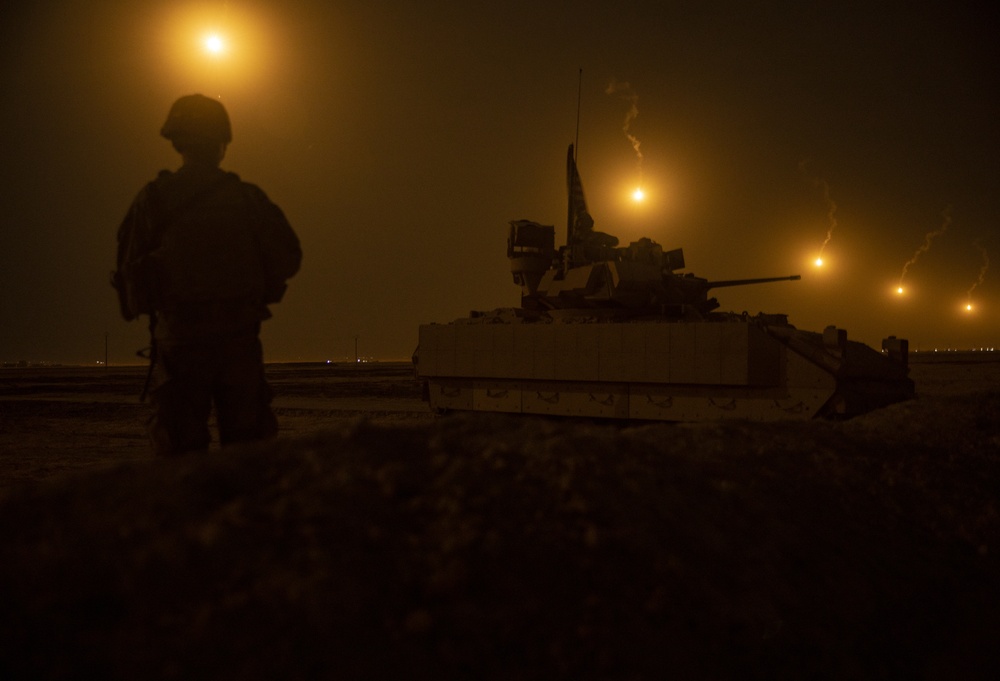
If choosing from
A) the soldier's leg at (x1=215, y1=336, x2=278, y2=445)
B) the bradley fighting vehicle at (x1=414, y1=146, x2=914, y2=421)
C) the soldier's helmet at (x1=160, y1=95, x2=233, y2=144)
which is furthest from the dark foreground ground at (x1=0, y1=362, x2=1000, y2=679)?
the bradley fighting vehicle at (x1=414, y1=146, x2=914, y2=421)

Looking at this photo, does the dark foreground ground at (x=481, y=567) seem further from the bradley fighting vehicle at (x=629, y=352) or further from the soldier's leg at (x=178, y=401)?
the bradley fighting vehicle at (x=629, y=352)

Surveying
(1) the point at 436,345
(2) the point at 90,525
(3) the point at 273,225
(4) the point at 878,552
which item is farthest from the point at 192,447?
(1) the point at 436,345

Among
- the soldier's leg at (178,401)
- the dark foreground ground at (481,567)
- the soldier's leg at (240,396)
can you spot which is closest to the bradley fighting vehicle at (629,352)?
the dark foreground ground at (481,567)

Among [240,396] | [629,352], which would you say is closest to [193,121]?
[240,396]

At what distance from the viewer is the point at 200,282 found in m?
3.33

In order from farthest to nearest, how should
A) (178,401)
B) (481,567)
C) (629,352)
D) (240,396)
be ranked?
1. (629,352)
2. (240,396)
3. (178,401)
4. (481,567)

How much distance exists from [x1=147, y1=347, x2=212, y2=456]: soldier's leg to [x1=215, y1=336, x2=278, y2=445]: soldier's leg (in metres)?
0.10

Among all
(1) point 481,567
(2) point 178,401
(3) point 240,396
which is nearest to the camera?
(1) point 481,567

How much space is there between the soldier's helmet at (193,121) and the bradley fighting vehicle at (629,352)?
748 cm

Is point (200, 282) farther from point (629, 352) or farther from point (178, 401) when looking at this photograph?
point (629, 352)

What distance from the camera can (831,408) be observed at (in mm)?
9094

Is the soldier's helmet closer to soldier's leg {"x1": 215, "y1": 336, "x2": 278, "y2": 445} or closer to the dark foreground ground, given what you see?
soldier's leg {"x1": 215, "y1": 336, "x2": 278, "y2": 445}

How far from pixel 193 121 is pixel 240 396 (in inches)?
56.4

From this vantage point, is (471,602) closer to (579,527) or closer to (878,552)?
(579,527)
